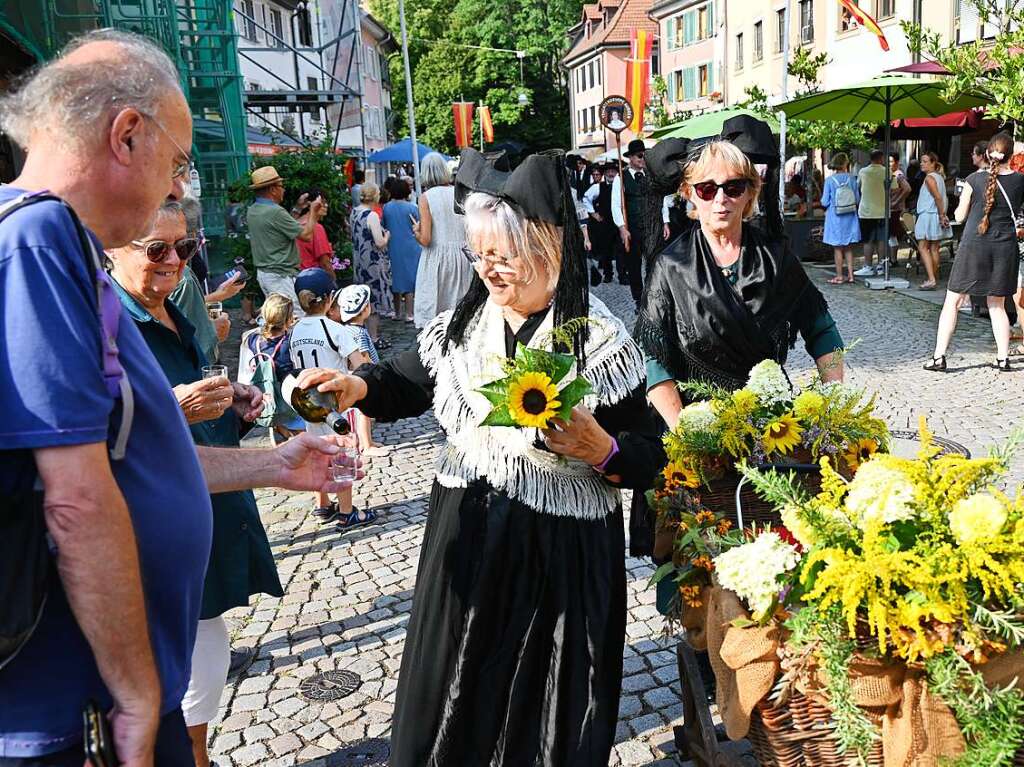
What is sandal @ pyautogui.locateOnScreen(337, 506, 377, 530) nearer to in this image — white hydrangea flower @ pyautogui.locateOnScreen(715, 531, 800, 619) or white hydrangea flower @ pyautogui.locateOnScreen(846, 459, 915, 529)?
white hydrangea flower @ pyautogui.locateOnScreen(715, 531, 800, 619)

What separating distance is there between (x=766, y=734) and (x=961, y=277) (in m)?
7.71

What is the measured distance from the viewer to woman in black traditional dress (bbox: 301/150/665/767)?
7.97 ft

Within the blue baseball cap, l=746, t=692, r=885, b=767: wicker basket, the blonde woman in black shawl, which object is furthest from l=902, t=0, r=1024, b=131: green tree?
l=746, t=692, r=885, b=767: wicker basket

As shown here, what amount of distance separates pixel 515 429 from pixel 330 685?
2018 mm

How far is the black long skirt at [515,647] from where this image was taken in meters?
2.43

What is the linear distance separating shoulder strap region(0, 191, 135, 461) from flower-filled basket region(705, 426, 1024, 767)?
4.07ft

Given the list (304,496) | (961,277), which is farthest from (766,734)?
(961,277)

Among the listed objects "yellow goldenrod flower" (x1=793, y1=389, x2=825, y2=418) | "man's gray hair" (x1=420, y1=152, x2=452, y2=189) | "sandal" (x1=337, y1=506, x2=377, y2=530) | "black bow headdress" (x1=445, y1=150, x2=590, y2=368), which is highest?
"man's gray hair" (x1=420, y1=152, x2=452, y2=189)

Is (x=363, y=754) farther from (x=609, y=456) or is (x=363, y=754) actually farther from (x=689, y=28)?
(x=689, y=28)

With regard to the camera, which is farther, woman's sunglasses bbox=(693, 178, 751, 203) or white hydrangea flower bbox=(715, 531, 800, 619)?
woman's sunglasses bbox=(693, 178, 751, 203)

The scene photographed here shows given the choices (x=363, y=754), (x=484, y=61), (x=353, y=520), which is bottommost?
(x=363, y=754)

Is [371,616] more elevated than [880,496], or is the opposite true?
[880,496]

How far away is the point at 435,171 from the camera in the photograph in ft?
27.2

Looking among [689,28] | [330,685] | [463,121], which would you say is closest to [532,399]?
[330,685]
